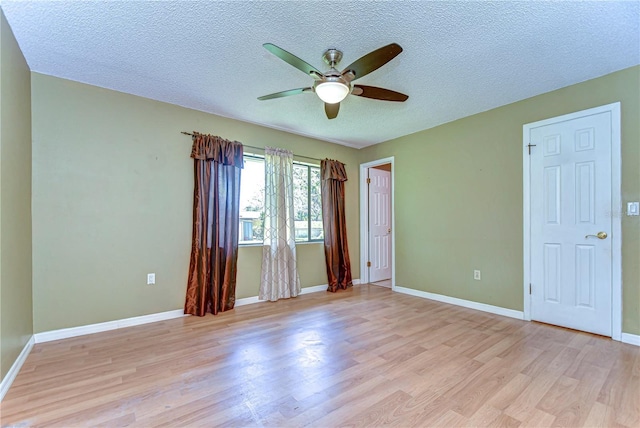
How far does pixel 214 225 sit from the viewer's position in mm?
3553

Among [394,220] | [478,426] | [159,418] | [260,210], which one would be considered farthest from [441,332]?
[260,210]

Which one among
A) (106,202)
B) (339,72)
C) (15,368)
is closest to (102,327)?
(15,368)

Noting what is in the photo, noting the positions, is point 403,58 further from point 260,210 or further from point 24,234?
point 24,234

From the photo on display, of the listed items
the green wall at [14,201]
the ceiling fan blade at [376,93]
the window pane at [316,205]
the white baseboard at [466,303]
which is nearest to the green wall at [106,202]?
the green wall at [14,201]

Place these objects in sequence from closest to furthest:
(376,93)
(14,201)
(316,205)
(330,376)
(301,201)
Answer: (330,376), (14,201), (376,93), (301,201), (316,205)

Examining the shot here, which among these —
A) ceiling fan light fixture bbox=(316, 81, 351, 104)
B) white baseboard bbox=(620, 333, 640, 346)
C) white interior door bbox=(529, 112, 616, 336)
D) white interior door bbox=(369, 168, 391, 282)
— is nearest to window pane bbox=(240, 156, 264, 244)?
ceiling fan light fixture bbox=(316, 81, 351, 104)

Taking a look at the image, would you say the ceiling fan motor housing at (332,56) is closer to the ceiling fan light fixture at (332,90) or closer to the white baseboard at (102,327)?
the ceiling fan light fixture at (332,90)

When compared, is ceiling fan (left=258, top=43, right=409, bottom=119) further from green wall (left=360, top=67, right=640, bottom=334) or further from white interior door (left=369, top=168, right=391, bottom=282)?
white interior door (left=369, top=168, right=391, bottom=282)

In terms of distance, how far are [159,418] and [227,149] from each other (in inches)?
112

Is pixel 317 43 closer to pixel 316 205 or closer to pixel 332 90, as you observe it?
pixel 332 90

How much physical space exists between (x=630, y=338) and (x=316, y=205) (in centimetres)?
376

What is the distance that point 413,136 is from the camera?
4422 mm

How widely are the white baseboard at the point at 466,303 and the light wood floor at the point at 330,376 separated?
189 millimetres

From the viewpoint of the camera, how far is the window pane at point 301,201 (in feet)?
14.7
